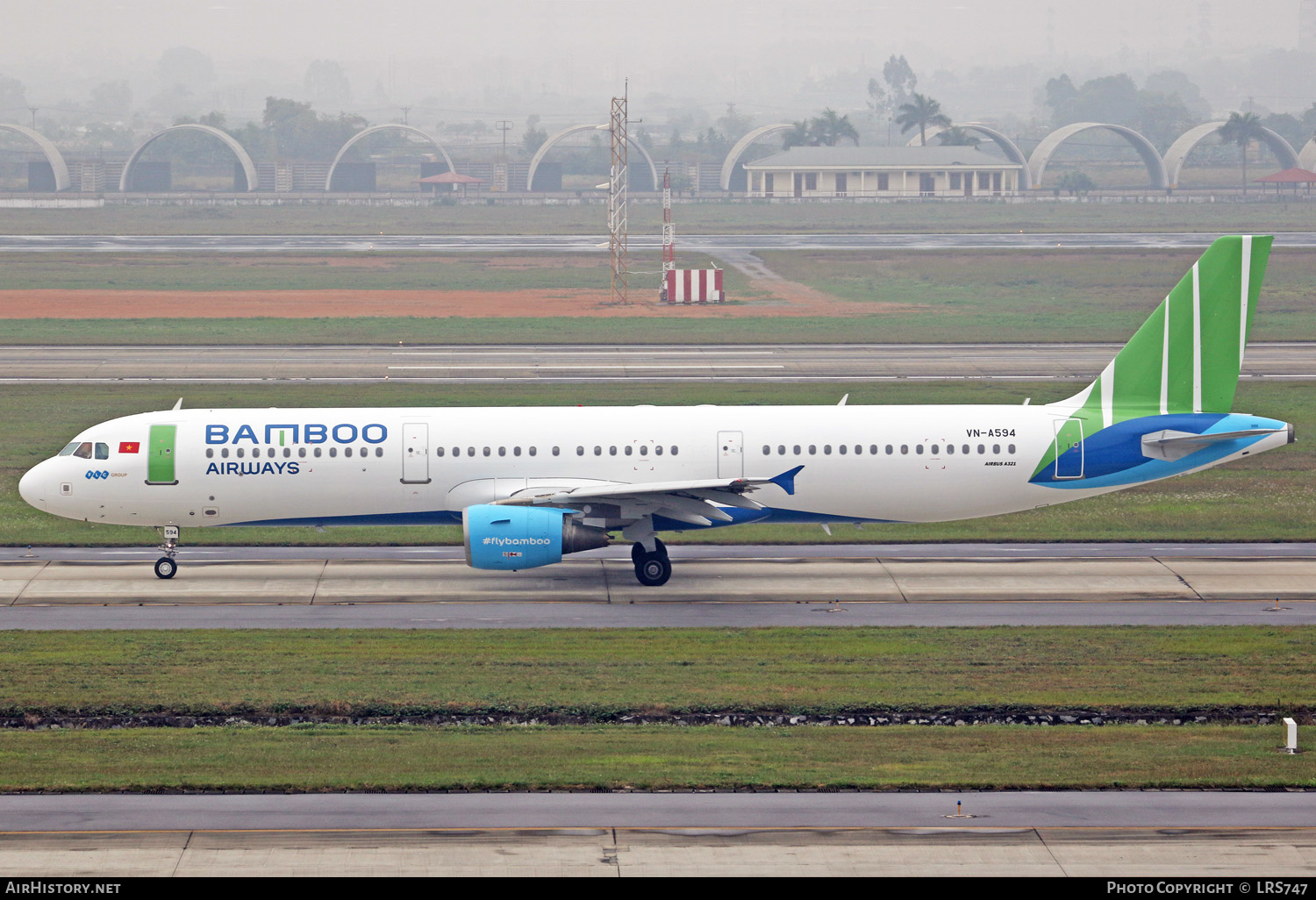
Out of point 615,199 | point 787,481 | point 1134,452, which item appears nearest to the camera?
point 787,481

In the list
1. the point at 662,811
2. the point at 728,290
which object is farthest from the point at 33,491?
the point at 728,290

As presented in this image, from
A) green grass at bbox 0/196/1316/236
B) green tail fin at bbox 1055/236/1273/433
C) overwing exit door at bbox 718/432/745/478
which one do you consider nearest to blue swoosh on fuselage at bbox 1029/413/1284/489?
green tail fin at bbox 1055/236/1273/433

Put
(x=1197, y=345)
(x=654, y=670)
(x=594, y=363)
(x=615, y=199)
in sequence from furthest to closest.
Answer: (x=615, y=199), (x=594, y=363), (x=1197, y=345), (x=654, y=670)

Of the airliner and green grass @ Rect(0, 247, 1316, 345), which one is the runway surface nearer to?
the airliner

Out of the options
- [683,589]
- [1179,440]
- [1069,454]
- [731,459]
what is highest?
[1179,440]

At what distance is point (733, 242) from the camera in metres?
142

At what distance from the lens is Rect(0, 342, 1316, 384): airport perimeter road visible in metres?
65.1

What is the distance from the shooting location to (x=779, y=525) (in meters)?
43.8

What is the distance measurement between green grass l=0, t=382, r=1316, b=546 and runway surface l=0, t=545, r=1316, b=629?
1.65 meters

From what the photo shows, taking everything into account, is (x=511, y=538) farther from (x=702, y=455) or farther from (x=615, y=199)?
(x=615, y=199)

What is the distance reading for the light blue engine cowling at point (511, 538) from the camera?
3400 centimetres

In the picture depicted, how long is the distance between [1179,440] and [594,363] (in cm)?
3804

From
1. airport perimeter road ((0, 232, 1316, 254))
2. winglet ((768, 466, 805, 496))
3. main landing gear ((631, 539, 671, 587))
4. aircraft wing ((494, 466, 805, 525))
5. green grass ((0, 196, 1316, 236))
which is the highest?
green grass ((0, 196, 1316, 236))
